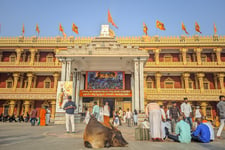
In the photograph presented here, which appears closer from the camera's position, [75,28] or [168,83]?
[168,83]

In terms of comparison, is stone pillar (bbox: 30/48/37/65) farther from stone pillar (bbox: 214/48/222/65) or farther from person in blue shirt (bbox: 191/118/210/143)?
stone pillar (bbox: 214/48/222/65)

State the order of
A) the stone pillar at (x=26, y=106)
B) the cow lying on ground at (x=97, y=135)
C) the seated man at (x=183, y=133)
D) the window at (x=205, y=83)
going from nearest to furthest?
the cow lying on ground at (x=97, y=135) < the seated man at (x=183, y=133) < the stone pillar at (x=26, y=106) < the window at (x=205, y=83)

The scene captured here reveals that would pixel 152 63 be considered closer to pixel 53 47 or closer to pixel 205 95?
pixel 205 95

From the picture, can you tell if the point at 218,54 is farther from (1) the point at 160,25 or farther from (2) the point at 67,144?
(2) the point at 67,144

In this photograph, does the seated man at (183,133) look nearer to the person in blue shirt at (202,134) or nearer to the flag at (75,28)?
the person in blue shirt at (202,134)

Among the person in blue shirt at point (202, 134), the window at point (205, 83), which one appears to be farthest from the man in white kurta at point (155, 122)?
the window at point (205, 83)

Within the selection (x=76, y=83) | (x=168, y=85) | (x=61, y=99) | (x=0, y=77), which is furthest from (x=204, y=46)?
(x=0, y=77)

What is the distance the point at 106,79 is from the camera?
18.2 metres

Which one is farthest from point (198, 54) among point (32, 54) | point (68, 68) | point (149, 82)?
point (32, 54)

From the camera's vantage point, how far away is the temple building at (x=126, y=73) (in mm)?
21016

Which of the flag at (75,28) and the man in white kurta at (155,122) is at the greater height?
the flag at (75,28)

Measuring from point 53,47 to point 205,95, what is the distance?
2227cm

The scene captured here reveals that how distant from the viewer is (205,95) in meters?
20.9

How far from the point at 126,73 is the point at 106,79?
9.82ft
